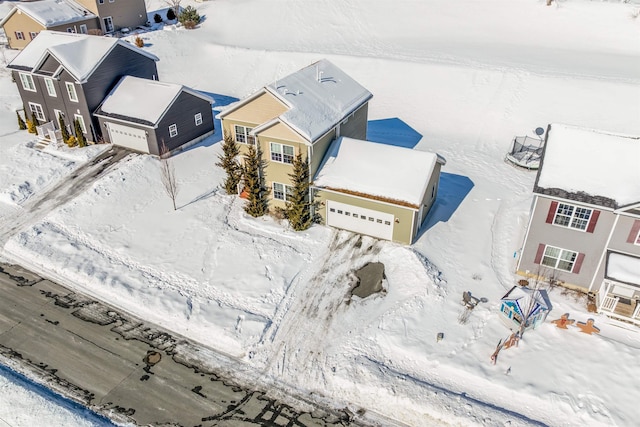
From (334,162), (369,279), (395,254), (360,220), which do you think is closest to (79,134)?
(334,162)

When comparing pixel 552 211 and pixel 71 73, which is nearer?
pixel 552 211

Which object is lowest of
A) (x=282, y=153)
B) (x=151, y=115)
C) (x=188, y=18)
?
(x=151, y=115)

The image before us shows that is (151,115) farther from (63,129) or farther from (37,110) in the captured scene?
(37,110)

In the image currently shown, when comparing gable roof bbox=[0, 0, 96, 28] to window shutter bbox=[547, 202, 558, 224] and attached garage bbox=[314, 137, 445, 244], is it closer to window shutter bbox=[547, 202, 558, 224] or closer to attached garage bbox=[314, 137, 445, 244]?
attached garage bbox=[314, 137, 445, 244]

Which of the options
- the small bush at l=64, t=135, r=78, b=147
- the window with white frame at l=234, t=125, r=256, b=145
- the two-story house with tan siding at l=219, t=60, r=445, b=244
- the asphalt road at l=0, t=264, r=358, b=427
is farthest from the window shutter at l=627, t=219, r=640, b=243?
the small bush at l=64, t=135, r=78, b=147

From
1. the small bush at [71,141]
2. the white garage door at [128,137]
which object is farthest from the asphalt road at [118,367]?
the small bush at [71,141]

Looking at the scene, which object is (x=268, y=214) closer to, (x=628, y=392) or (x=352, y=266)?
(x=352, y=266)
